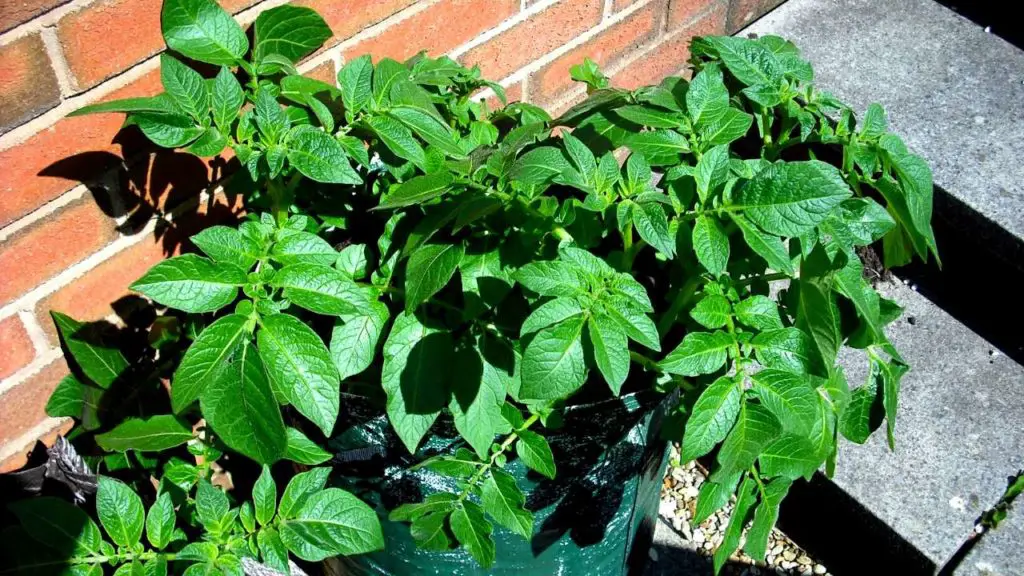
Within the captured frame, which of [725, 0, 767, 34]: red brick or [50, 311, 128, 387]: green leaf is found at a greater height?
[50, 311, 128, 387]: green leaf

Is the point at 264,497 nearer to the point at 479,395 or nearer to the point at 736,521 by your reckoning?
the point at 479,395

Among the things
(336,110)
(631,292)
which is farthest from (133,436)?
(631,292)

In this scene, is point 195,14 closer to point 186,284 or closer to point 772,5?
point 186,284

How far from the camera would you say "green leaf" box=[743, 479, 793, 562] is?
49.9 inches

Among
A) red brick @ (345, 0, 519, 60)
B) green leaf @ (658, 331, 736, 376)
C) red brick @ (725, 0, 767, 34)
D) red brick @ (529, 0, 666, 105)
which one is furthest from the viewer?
red brick @ (725, 0, 767, 34)

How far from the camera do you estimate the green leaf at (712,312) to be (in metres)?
1.15

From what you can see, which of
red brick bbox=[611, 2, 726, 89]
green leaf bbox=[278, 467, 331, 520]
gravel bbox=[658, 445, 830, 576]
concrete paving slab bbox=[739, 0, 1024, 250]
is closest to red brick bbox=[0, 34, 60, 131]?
green leaf bbox=[278, 467, 331, 520]

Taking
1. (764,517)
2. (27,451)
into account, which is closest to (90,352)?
(27,451)

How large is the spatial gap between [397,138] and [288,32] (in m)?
0.27

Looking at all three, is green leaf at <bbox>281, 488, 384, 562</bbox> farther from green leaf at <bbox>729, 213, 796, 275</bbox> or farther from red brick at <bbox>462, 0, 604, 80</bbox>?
red brick at <bbox>462, 0, 604, 80</bbox>

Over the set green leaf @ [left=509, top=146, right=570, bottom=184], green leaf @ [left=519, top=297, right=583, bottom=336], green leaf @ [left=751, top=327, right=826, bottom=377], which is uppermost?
green leaf @ [left=509, top=146, right=570, bottom=184]

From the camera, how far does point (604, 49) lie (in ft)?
6.91

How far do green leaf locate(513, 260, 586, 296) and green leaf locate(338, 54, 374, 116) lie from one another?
1.12 ft

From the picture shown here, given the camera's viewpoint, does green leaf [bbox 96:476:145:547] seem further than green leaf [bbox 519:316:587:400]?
Yes
